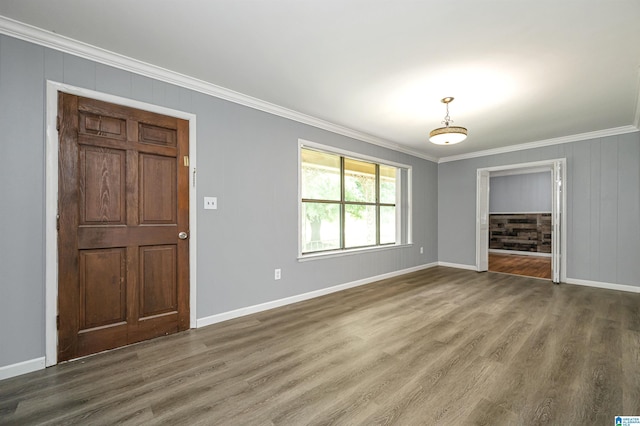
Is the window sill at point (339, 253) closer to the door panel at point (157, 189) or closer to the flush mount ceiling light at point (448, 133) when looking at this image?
the door panel at point (157, 189)

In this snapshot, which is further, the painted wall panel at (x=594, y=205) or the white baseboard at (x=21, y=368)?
the painted wall panel at (x=594, y=205)

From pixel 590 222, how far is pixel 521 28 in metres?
4.28

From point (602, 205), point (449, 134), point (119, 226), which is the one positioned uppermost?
point (449, 134)

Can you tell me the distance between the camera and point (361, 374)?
204 centimetres

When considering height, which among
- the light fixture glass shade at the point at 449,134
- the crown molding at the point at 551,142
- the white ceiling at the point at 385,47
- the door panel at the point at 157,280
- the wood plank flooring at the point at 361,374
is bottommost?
the wood plank flooring at the point at 361,374

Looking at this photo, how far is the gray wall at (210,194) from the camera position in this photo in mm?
2014

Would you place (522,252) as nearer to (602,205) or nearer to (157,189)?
(602,205)

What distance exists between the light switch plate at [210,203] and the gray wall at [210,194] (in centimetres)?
5

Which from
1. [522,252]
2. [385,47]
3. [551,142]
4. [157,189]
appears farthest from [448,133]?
[522,252]

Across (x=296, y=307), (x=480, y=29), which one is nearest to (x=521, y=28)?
(x=480, y=29)

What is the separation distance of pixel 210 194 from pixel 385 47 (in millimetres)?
2198

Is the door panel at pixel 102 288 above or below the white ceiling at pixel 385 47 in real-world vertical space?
below

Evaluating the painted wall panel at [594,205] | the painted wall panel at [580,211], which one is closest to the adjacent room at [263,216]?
Result: the painted wall panel at [594,205]

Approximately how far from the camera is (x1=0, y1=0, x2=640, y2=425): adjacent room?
1.83 metres
